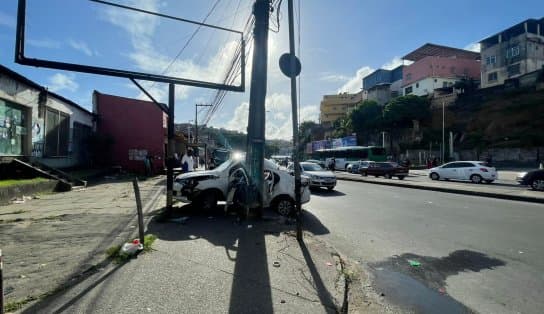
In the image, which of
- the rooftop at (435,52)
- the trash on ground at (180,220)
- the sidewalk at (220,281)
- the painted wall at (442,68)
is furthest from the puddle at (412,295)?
the rooftop at (435,52)

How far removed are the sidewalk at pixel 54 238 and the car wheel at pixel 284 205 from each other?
397 centimetres

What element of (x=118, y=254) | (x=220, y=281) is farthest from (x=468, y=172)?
(x=118, y=254)

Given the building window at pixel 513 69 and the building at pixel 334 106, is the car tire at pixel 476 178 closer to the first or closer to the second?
the building window at pixel 513 69

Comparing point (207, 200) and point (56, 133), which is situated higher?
point (56, 133)

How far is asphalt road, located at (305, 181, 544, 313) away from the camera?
12.2 ft

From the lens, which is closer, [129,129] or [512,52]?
[129,129]

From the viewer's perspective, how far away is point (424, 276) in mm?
4383

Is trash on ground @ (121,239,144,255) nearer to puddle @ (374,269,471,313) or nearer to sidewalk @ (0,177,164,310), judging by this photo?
sidewalk @ (0,177,164,310)

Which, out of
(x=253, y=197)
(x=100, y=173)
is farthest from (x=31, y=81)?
(x=253, y=197)

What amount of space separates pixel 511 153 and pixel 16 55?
50.1m

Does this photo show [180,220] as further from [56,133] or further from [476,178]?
[476,178]

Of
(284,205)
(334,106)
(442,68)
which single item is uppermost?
(442,68)

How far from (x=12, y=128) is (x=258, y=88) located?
12.8 meters

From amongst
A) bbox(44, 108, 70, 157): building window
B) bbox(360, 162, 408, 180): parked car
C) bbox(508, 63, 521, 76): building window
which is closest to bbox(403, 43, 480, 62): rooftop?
bbox(508, 63, 521, 76): building window
